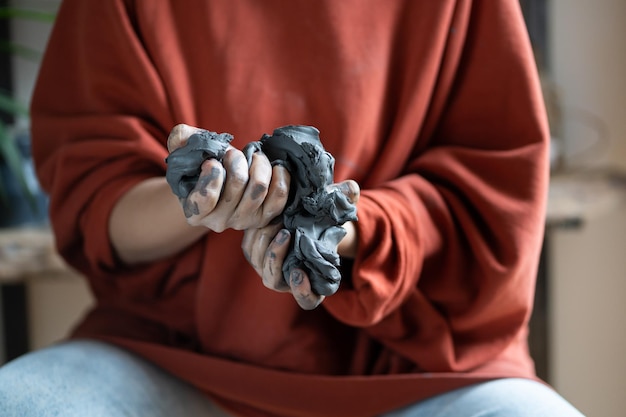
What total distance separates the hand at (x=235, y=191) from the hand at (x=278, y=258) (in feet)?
0.04

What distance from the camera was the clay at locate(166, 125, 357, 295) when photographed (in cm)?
49

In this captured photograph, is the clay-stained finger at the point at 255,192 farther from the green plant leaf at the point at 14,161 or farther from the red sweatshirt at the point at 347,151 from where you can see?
the green plant leaf at the point at 14,161

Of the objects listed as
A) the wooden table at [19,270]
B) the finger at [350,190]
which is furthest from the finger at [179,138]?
the wooden table at [19,270]

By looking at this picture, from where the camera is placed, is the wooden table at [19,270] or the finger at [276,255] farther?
the wooden table at [19,270]

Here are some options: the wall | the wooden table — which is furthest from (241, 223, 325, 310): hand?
the wall

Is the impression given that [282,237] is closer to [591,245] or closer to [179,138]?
[179,138]

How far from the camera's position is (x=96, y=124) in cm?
72

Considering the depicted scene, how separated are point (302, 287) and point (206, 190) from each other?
0.33ft

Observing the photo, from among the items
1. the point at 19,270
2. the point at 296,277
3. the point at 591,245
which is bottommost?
the point at 19,270

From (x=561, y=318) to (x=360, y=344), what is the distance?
2.41 ft

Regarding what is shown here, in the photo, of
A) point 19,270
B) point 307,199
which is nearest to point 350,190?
point 307,199

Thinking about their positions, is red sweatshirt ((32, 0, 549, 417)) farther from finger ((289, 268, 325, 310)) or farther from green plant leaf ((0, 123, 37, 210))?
green plant leaf ((0, 123, 37, 210))

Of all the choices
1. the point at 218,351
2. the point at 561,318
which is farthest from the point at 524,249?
the point at 561,318

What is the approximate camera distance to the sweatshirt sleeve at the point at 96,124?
697 millimetres
